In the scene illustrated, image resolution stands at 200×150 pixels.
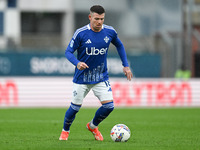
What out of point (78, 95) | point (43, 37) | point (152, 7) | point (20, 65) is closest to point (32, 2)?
point (43, 37)

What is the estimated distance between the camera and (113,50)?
96.2 feet

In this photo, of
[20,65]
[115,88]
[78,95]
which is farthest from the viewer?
[20,65]

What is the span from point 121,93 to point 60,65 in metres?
8.72

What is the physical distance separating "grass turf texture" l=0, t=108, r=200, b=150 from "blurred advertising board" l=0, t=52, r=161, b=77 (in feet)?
41.5

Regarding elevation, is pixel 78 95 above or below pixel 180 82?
above

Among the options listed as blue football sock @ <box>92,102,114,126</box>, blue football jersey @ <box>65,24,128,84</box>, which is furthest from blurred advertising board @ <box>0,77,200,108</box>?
blue football jersey @ <box>65,24,128,84</box>

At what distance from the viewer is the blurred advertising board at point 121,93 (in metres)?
20.3

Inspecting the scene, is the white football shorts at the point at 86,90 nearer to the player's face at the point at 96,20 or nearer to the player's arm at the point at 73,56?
the player's arm at the point at 73,56

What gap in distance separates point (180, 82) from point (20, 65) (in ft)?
33.7

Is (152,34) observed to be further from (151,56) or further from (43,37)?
(43,37)

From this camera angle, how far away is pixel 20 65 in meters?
27.8

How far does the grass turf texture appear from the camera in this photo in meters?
8.41

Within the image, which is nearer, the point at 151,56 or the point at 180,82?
the point at 180,82

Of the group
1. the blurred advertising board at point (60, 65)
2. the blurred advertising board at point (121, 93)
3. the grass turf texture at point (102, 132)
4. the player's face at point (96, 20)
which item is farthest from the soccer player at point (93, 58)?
the blurred advertising board at point (60, 65)
